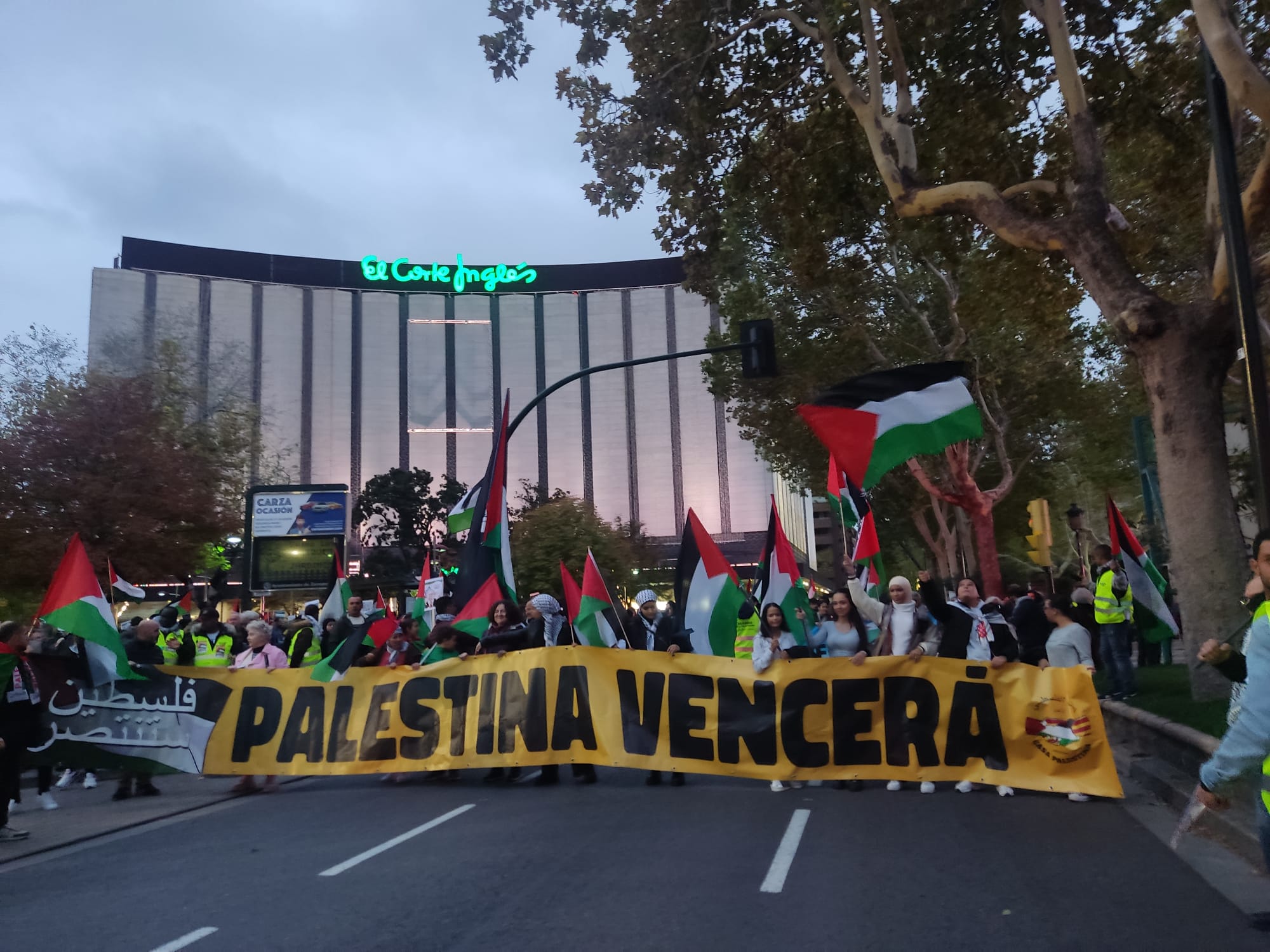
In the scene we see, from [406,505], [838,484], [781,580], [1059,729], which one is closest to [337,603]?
[781,580]

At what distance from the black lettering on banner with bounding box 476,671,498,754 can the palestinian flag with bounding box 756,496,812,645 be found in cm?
327

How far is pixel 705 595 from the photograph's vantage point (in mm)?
10992

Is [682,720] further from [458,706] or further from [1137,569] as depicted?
[1137,569]

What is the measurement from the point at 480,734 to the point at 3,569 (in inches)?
811

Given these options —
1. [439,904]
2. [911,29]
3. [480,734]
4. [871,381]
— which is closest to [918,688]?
[871,381]

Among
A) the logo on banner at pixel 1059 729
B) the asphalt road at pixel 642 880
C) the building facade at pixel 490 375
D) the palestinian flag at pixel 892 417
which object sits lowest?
the asphalt road at pixel 642 880

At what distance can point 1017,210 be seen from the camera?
37.7 feet

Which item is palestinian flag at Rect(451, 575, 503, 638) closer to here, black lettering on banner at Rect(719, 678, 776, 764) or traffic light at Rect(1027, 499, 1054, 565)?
black lettering on banner at Rect(719, 678, 776, 764)

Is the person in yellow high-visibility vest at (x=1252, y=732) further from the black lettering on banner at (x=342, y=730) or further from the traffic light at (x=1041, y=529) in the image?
the traffic light at (x=1041, y=529)

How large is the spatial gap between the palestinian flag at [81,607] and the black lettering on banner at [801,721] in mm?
6230

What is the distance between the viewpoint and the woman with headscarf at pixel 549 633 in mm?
10095

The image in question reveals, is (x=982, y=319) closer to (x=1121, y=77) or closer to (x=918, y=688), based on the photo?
(x=1121, y=77)

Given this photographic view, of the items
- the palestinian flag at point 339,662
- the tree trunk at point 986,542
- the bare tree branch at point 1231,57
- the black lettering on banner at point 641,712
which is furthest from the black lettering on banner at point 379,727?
the tree trunk at point 986,542

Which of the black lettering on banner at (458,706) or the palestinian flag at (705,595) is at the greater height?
the palestinian flag at (705,595)
